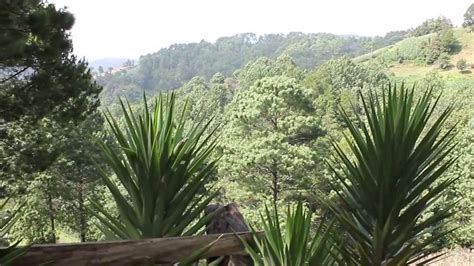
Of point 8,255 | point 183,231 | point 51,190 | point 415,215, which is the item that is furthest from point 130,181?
point 51,190

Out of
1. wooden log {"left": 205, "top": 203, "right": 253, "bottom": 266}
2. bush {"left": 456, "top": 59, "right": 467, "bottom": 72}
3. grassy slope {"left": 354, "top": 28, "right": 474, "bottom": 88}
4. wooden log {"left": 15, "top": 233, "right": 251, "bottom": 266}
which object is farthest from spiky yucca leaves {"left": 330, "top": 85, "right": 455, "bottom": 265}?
bush {"left": 456, "top": 59, "right": 467, "bottom": 72}

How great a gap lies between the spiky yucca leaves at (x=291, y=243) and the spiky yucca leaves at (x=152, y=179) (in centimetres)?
28

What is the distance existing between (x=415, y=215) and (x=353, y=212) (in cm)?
27

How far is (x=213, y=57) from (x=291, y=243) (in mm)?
148294

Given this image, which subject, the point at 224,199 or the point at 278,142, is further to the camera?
the point at 224,199

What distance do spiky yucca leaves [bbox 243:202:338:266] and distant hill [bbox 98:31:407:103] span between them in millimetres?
100775

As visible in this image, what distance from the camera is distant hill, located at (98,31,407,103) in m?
119

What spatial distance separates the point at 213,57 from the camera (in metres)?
148

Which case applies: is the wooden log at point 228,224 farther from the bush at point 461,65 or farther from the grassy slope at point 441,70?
the bush at point 461,65

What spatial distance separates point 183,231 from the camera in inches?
86.7

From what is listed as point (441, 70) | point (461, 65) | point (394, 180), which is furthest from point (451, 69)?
point (394, 180)

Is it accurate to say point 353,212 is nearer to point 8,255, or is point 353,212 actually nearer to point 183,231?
point 183,231

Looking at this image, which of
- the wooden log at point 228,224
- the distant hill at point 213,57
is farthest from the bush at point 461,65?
the wooden log at point 228,224

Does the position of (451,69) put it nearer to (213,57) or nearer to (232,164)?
(232,164)
